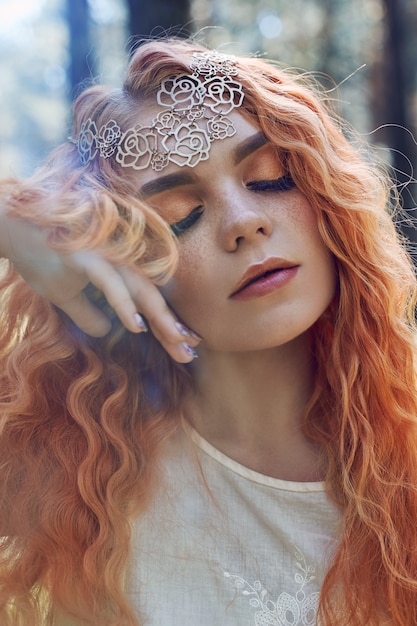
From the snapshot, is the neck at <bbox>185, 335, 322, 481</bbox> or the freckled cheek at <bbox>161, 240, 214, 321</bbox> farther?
the neck at <bbox>185, 335, 322, 481</bbox>

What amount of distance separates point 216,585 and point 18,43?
496cm

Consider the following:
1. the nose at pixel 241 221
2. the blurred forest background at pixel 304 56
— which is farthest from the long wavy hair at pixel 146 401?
the blurred forest background at pixel 304 56

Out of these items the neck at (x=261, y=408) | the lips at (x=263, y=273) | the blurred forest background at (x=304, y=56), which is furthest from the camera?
the blurred forest background at (x=304, y=56)

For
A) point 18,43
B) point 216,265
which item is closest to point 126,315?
point 216,265

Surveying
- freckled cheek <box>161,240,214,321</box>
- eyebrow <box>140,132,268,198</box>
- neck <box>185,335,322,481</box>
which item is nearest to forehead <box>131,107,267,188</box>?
eyebrow <box>140,132,268,198</box>

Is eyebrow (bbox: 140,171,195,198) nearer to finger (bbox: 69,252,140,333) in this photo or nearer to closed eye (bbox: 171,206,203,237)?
closed eye (bbox: 171,206,203,237)

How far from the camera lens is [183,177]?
5.01ft

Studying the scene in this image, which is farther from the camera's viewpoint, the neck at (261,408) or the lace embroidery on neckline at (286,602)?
the neck at (261,408)

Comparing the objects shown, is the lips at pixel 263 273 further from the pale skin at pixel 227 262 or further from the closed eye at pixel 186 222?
the closed eye at pixel 186 222

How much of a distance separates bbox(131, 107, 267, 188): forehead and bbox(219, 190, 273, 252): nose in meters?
0.09

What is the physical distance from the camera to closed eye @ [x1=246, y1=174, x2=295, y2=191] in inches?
61.6

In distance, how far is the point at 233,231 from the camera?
1.49m

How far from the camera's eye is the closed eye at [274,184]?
156 centimetres

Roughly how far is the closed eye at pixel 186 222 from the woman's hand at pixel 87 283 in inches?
6.0
